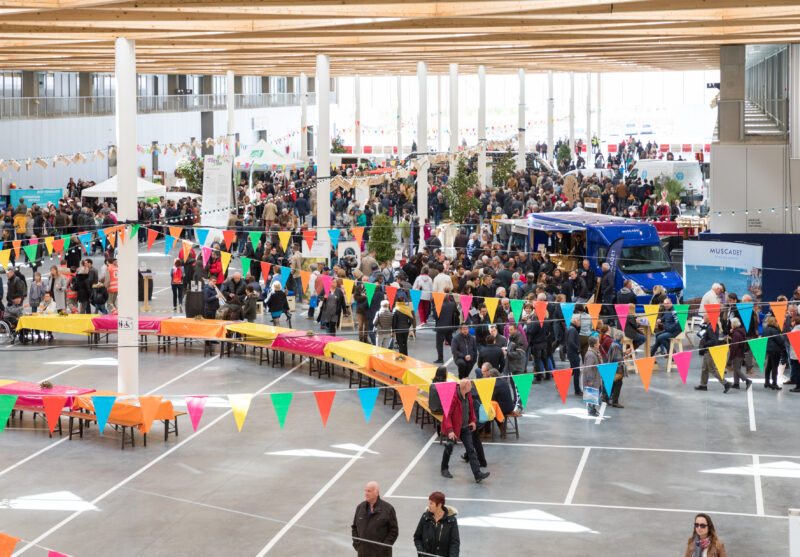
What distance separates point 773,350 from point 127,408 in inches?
361

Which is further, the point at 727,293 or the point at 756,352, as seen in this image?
the point at 727,293

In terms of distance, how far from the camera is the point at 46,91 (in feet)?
141

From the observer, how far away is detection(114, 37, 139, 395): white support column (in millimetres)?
13836

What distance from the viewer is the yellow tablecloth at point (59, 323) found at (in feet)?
61.1

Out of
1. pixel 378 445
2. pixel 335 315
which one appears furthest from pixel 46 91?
pixel 378 445

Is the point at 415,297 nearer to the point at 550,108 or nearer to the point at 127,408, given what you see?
the point at 127,408

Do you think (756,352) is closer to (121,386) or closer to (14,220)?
(121,386)

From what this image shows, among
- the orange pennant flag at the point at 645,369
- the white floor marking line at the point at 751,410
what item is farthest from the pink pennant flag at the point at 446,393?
the white floor marking line at the point at 751,410

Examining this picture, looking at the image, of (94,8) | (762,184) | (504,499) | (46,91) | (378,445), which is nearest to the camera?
(504,499)

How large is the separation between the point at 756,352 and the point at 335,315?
27.5 ft

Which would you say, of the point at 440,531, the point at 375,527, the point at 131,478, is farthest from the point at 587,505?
the point at 131,478

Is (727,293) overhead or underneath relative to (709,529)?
overhead

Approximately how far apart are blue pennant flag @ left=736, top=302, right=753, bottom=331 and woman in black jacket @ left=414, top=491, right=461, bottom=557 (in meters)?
9.26

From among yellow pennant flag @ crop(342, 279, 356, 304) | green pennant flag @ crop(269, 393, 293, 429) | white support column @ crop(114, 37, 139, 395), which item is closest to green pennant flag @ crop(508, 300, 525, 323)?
yellow pennant flag @ crop(342, 279, 356, 304)
